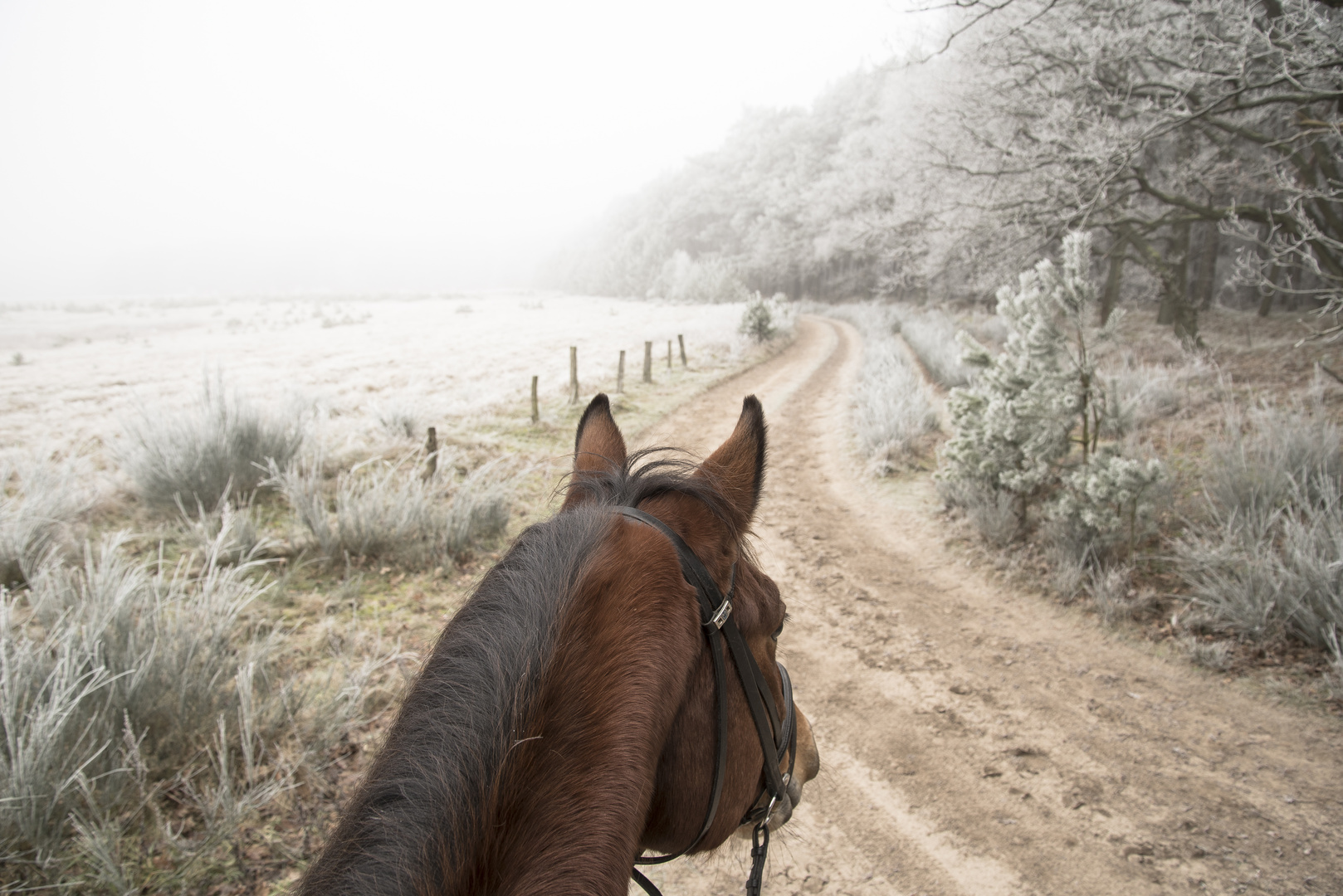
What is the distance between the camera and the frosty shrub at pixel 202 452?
5887 mm

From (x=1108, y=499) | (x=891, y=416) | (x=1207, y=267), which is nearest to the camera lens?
(x=1108, y=499)

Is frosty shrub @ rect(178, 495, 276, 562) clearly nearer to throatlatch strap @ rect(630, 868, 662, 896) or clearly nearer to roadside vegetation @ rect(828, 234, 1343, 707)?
throatlatch strap @ rect(630, 868, 662, 896)

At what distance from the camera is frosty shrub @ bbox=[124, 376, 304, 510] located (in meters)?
5.89

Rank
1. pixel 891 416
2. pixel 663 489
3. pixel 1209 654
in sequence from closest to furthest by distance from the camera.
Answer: pixel 663 489 < pixel 1209 654 < pixel 891 416

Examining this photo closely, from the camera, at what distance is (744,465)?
5.10ft

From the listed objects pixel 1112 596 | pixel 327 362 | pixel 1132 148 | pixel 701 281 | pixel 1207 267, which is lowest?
pixel 1112 596

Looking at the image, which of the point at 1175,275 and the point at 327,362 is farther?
the point at 327,362

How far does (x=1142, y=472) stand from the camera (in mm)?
4973

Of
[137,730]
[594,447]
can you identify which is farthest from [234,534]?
[594,447]

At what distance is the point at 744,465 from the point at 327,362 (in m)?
21.3

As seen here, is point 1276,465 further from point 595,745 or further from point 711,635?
point 595,745

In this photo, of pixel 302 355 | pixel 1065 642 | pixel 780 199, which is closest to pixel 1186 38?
pixel 1065 642

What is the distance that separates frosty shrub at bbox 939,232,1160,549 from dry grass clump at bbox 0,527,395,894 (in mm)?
5808

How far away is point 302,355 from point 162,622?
2051cm
